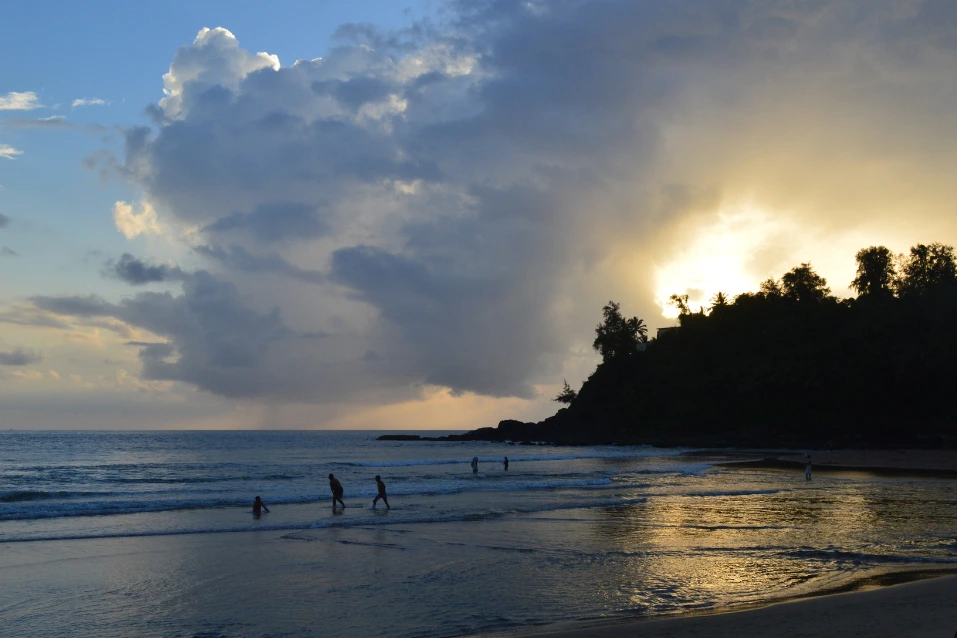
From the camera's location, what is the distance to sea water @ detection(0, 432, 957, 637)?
1246cm

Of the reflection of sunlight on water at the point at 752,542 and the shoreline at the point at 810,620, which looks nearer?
the shoreline at the point at 810,620

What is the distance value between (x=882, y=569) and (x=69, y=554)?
Result: 2026 centimetres

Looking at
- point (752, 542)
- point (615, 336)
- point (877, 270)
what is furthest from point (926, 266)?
point (752, 542)

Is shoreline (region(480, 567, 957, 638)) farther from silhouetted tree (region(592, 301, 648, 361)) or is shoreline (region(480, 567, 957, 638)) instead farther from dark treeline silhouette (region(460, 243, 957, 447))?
silhouetted tree (region(592, 301, 648, 361))

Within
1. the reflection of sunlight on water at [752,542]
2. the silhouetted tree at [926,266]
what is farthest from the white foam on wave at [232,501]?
the silhouetted tree at [926,266]

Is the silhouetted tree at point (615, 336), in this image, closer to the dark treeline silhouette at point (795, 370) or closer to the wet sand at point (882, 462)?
the dark treeline silhouette at point (795, 370)

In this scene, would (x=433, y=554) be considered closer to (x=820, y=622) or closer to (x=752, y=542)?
(x=752, y=542)

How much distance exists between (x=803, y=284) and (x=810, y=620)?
4231 inches

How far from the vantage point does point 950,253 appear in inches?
3853

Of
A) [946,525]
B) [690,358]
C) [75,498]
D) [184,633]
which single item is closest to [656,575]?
[184,633]

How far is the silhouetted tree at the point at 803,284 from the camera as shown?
105562mm

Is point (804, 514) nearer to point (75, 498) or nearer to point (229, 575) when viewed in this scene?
point (229, 575)

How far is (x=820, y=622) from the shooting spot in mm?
10414

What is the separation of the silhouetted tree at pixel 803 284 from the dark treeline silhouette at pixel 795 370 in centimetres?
22
